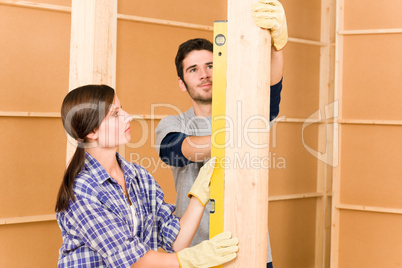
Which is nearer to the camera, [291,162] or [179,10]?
[179,10]

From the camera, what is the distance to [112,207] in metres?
1.78

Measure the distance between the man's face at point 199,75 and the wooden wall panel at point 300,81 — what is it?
3.02 m

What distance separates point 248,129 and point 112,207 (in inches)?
21.8

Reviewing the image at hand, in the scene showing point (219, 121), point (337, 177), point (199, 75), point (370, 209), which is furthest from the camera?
point (337, 177)

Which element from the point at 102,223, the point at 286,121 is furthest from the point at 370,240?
the point at 102,223

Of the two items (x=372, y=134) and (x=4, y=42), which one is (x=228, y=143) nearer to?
(x=4, y=42)

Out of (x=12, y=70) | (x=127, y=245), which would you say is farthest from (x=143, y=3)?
(x=127, y=245)

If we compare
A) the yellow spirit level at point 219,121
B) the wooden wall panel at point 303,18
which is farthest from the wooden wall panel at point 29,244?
the wooden wall panel at point 303,18

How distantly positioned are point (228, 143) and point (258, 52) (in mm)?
320

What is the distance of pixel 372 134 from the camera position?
4.82 metres

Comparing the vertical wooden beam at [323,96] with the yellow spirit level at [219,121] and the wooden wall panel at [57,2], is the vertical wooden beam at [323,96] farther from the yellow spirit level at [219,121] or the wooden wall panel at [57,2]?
the yellow spirit level at [219,121]

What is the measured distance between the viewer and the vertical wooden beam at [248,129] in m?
1.65

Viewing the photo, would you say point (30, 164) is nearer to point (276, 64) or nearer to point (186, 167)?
point (186, 167)

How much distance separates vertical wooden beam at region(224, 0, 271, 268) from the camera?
5.41 ft
